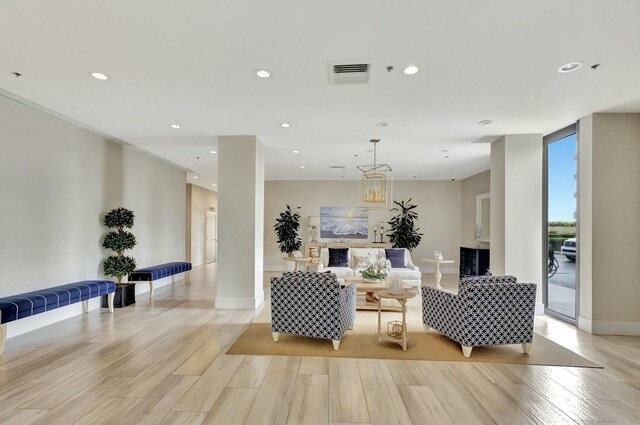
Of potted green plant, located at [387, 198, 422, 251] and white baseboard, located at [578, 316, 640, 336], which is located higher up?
potted green plant, located at [387, 198, 422, 251]

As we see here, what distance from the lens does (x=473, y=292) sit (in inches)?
134

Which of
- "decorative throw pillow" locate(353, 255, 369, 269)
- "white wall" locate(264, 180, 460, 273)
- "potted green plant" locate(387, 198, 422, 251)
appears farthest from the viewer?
"white wall" locate(264, 180, 460, 273)

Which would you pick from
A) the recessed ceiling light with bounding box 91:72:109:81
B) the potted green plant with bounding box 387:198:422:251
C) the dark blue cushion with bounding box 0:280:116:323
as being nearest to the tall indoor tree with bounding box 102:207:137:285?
the dark blue cushion with bounding box 0:280:116:323

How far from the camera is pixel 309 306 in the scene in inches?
144

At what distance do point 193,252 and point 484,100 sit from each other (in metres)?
9.55

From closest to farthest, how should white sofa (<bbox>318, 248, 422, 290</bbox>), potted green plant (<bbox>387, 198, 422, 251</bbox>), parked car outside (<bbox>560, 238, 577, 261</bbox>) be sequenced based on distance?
parked car outside (<bbox>560, 238, 577, 261</bbox>) < white sofa (<bbox>318, 248, 422, 290</bbox>) < potted green plant (<bbox>387, 198, 422, 251</bbox>)

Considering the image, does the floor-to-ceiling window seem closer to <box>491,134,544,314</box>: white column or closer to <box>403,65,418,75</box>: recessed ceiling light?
<box>491,134,544,314</box>: white column

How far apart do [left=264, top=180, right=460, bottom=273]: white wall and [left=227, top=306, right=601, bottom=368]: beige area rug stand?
19.0 ft

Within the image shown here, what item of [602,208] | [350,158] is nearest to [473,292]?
[602,208]

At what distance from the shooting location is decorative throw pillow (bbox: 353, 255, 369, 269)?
6883 millimetres

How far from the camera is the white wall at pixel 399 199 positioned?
9.80m

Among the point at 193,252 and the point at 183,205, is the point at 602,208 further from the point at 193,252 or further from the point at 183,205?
the point at 193,252

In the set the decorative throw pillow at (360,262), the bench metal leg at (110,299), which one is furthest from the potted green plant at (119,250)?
the decorative throw pillow at (360,262)

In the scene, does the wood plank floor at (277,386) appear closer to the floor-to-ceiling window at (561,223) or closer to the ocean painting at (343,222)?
the floor-to-ceiling window at (561,223)
